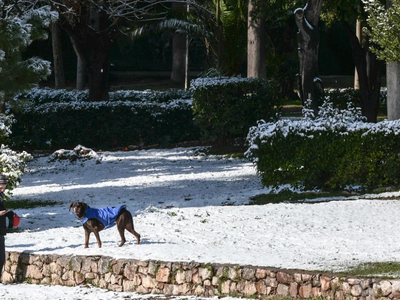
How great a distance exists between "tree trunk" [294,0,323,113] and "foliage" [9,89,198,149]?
6.08 meters

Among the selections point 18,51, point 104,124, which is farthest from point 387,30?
point 104,124

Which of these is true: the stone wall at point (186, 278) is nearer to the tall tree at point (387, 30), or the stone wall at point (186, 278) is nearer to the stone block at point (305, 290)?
the stone block at point (305, 290)

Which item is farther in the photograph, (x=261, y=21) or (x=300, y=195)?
(x=261, y=21)

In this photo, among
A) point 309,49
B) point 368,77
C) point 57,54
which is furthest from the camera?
point 57,54

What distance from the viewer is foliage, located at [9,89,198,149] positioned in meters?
22.0

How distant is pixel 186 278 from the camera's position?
26.6ft

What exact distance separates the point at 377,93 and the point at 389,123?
9.67 metres

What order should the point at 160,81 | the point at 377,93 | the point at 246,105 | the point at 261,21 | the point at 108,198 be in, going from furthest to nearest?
the point at 160,81 < the point at 377,93 < the point at 261,21 < the point at 246,105 < the point at 108,198

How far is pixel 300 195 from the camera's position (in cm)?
1342

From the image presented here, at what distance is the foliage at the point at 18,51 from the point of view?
15.2 metres

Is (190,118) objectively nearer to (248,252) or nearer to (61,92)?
(61,92)

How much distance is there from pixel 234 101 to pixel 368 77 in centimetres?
558

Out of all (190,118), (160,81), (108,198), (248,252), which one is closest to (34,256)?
(248,252)

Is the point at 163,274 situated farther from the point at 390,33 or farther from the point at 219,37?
the point at 219,37
